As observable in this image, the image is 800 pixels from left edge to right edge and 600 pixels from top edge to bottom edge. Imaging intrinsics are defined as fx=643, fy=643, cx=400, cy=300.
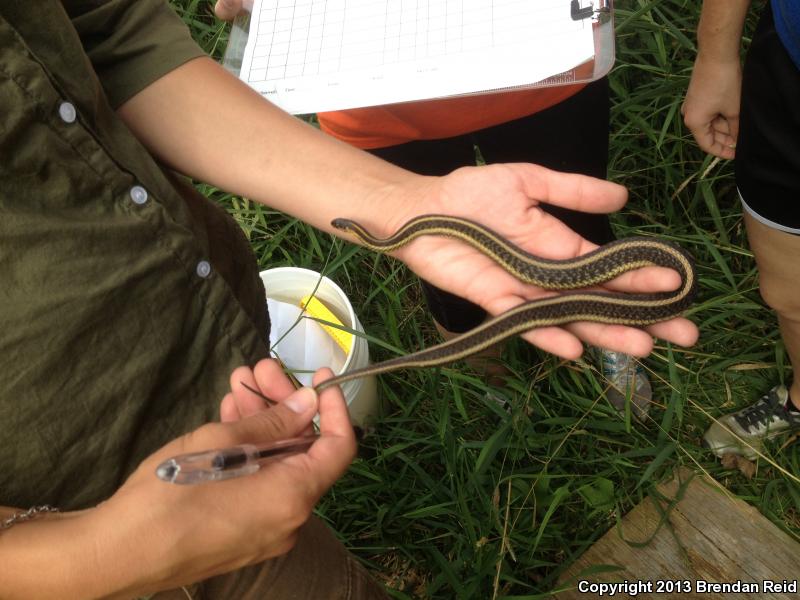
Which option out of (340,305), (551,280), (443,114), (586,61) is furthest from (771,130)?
(340,305)

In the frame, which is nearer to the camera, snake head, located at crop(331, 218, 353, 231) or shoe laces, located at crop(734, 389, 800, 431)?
snake head, located at crop(331, 218, 353, 231)

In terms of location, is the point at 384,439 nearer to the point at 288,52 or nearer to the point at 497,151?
the point at 497,151

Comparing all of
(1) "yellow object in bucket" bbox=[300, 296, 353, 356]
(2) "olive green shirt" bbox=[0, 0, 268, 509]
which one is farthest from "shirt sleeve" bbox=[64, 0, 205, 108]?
(1) "yellow object in bucket" bbox=[300, 296, 353, 356]

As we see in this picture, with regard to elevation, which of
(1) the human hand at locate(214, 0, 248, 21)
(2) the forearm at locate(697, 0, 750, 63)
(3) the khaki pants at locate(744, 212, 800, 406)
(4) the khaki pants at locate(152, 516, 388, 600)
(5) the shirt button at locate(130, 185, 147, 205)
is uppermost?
(1) the human hand at locate(214, 0, 248, 21)

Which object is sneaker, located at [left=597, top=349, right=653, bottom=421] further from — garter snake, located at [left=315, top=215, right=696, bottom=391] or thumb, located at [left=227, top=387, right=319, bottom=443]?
thumb, located at [left=227, top=387, right=319, bottom=443]

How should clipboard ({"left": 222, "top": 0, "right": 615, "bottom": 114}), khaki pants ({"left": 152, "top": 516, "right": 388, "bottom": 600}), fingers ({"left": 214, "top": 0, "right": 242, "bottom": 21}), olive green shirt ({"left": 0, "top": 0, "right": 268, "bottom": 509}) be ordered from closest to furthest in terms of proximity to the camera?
olive green shirt ({"left": 0, "top": 0, "right": 268, "bottom": 509}) < khaki pants ({"left": 152, "top": 516, "right": 388, "bottom": 600}) < clipboard ({"left": 222, "top": 0, "right": 615, "bottom": 114}) < fingers ({"left": 214, "top": 0, "right": 242, "bottom": 21})

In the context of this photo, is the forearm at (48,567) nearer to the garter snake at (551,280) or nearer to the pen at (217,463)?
the pen at (217,463)

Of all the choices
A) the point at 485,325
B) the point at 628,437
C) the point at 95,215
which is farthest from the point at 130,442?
the point at 628,437
